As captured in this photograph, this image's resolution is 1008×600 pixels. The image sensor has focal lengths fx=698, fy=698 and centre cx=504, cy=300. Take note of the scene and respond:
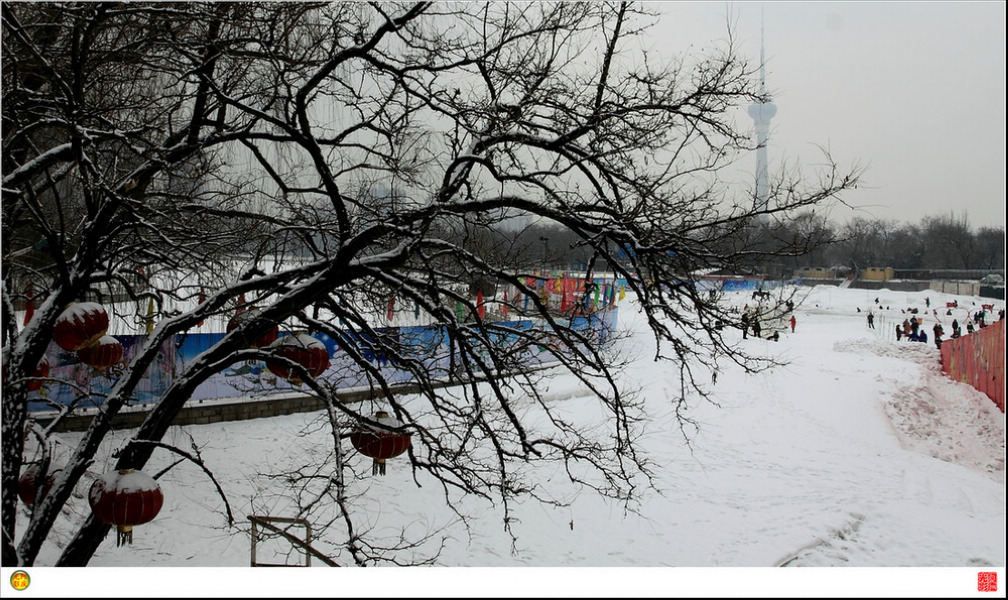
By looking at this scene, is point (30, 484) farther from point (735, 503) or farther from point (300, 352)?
point (735, 503)

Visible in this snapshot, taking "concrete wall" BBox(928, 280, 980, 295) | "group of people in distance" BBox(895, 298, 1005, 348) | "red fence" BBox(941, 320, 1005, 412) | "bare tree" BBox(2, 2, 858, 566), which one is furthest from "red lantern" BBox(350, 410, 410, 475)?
"group of people in distance" BBox(895, 298, 1005, 348)

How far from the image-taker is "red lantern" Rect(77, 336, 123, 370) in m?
3.40

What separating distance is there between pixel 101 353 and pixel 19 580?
1.12m

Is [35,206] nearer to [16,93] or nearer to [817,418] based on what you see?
[16,93]

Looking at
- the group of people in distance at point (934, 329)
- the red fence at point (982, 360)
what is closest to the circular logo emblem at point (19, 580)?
the red fence at point (982, 360)

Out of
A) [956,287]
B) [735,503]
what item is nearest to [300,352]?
[735,503]

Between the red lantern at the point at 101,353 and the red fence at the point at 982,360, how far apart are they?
8781 mm

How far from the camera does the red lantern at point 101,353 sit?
340cm

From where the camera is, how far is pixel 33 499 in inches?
124

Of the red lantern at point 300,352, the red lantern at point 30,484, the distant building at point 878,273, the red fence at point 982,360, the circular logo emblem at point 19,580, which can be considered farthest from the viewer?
the distant building at point 878,273

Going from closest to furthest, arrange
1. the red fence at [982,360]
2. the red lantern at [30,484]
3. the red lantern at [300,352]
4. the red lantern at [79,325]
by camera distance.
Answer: the red lantern at [79,325] → the red lantern at [30,484] → the red lantern at [300,352] → the red fence at [982,360]

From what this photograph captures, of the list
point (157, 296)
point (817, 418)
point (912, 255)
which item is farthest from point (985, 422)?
point (157, 296)

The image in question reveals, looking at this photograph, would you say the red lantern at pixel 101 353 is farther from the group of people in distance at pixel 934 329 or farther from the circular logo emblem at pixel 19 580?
the group of people in distance at pixel 934 329

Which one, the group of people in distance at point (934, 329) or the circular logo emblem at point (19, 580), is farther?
the group of people in distance at point (934, 329)
